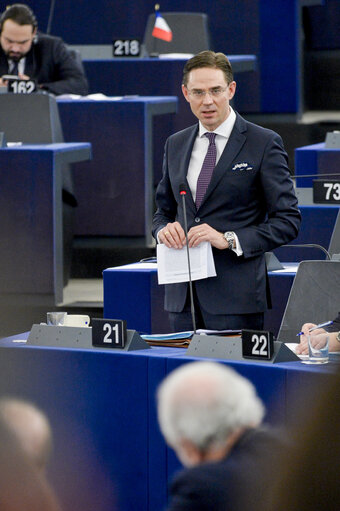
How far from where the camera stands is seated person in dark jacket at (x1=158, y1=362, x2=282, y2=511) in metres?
1.55

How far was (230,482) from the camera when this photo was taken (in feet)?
5.09

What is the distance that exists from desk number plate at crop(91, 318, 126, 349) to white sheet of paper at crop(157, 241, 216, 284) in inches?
20.2

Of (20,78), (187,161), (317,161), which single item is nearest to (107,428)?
(187,161)

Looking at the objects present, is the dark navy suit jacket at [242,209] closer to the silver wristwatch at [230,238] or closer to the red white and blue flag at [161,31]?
the silver wristwatch at [230,238]

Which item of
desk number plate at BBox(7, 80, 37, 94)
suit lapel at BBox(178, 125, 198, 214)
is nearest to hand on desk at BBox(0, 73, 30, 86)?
desk number plate at BBox(7, 80, 37, 94)

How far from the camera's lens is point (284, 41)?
8.17 m

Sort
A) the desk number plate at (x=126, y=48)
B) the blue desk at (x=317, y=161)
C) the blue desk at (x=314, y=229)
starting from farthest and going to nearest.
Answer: the desk number plate at (x=126, y=48) → the blue desk at (x=317, y=161) → the blue desk at (x=314, y=229)

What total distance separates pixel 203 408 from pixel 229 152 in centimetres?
189

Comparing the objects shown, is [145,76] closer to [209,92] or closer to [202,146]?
[202,146]

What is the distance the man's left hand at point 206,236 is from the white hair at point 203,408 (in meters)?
1.67

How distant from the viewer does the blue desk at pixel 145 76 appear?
713 cm

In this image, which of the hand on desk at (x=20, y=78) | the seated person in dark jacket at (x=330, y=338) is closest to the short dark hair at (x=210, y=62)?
the seated person in dark jacket at (x=330, y=338)

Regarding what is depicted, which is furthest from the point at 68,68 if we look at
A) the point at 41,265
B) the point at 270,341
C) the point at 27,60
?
the point at 270,341

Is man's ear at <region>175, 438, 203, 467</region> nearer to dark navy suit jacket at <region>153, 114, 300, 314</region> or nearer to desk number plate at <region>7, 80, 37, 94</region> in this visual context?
dark navy suit jacket at <region>153, 114, 300, 314</region>
